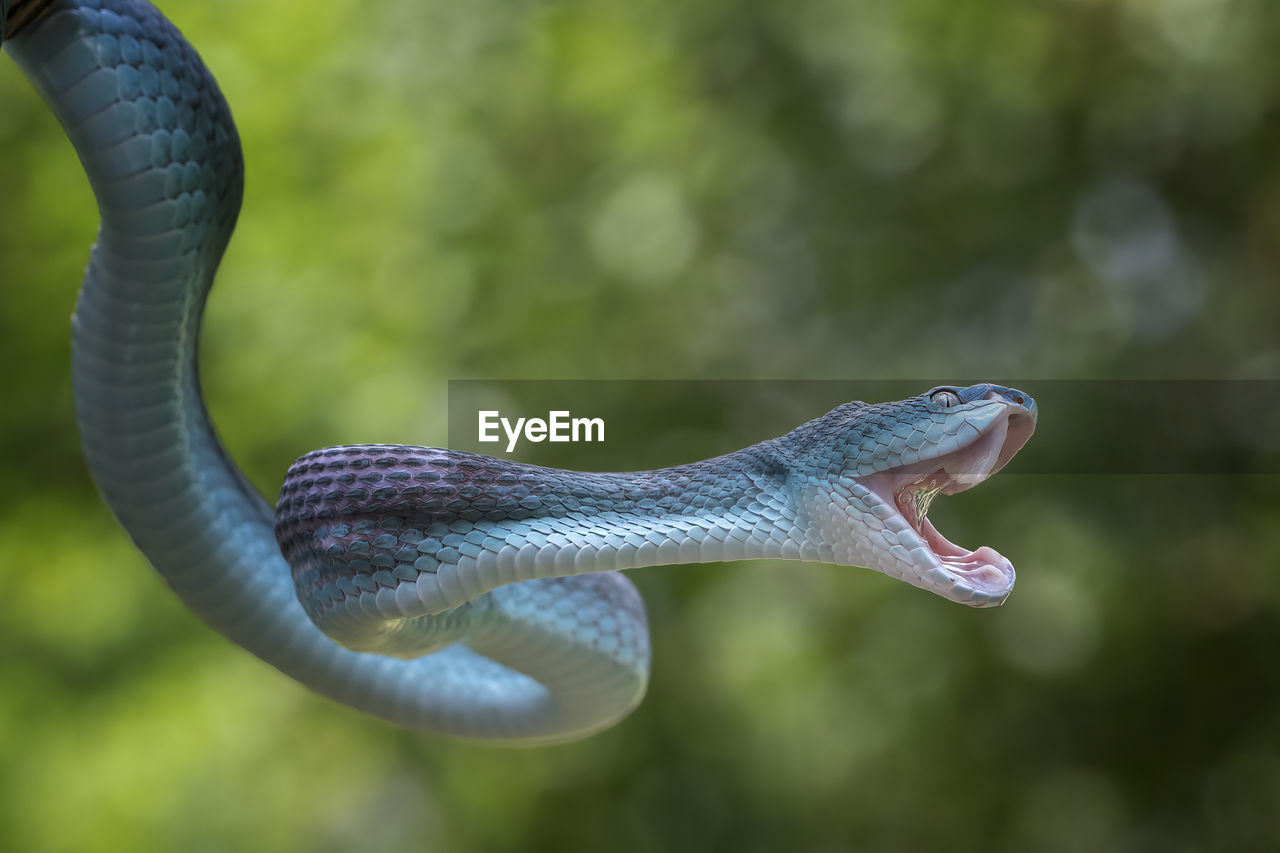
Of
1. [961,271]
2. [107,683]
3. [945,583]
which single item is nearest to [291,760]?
[107,683]

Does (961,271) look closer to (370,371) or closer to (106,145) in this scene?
(370,371)

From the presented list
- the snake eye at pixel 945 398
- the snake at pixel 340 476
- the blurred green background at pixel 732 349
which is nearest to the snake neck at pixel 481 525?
the snake at pixel 340 476

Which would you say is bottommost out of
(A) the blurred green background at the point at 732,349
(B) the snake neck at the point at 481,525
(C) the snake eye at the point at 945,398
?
(A) the blurred green background at the point at 732,349

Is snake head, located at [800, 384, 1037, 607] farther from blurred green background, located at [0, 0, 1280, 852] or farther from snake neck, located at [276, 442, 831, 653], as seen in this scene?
blurred green background, located at [0, 0, 1280, 852]

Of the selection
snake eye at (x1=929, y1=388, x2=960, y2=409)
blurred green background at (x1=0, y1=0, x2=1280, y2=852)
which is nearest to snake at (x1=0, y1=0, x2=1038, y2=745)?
snake eye at (x1=929, y1=388, x2=960, y2=409)

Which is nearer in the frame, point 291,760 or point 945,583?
point 945,583

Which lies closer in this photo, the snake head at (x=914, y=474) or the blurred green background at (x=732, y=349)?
the snake head at (x=914, y=474)

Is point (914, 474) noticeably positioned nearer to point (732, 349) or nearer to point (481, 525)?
point (481, 525)

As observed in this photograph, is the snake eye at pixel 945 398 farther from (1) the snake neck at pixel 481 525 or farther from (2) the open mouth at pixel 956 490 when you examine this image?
(1) the snake neck at pixel 481 525
